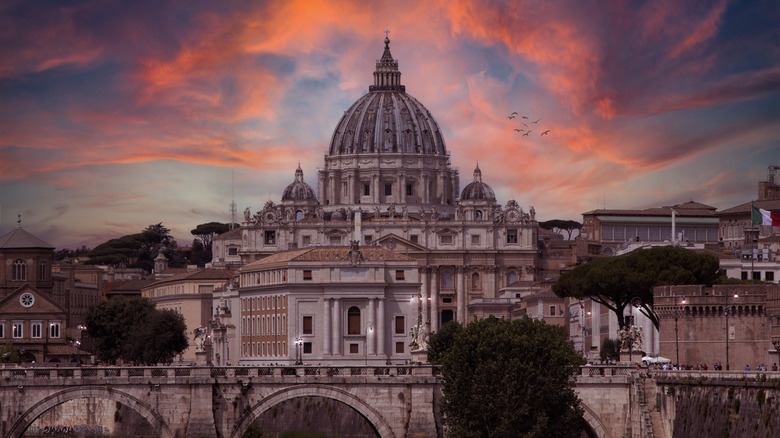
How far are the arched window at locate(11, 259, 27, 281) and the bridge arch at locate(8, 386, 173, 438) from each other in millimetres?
84265

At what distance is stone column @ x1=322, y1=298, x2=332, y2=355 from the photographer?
125812 mm

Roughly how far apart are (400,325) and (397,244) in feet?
233

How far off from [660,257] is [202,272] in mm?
79408

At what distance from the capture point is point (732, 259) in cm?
12362

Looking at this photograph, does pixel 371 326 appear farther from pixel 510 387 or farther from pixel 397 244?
pixel 397 244

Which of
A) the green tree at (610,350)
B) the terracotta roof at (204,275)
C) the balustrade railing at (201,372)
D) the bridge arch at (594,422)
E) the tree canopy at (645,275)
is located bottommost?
the bridge arch at (594,422)

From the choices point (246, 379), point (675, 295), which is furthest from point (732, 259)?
point (246, 379)

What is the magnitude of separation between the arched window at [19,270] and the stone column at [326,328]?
Answer: 4123 cm

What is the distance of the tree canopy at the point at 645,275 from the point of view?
101 meters

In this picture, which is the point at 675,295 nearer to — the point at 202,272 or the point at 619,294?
the point at 619,294

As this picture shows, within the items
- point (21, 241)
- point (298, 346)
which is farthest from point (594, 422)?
point (21, 241)

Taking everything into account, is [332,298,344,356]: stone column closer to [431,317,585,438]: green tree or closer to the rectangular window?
the rectangular window

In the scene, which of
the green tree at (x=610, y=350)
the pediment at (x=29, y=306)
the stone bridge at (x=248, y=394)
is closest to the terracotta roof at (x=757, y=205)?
the green tree at (x=610, y=350)

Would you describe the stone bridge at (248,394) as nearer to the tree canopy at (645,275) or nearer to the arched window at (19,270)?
the tree canopy at (645,275)
